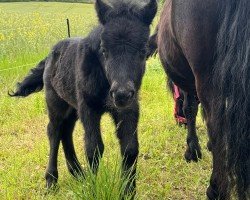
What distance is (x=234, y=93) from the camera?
2262 mm

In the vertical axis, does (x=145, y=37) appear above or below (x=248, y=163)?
above

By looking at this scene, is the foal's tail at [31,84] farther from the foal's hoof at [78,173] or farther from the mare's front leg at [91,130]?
the mare's front leg at [91,130]

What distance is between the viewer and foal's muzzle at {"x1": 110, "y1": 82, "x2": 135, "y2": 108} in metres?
2.56

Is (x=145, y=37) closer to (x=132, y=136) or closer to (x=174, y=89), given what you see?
(x=132, y=136)

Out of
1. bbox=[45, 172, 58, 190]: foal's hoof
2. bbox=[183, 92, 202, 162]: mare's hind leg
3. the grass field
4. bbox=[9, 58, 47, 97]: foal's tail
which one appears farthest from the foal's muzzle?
bbox=[183, 92, 202, 162]: mare's hind leg

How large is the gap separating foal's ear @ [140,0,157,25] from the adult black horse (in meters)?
0.35

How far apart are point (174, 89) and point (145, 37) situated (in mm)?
2582

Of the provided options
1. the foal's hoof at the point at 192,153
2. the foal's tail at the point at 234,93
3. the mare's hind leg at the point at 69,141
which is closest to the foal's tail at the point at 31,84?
the mare's hind leg at the point at 69,141

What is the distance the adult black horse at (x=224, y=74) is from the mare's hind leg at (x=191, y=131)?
198 centimetres

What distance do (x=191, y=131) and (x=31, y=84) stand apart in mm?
1982

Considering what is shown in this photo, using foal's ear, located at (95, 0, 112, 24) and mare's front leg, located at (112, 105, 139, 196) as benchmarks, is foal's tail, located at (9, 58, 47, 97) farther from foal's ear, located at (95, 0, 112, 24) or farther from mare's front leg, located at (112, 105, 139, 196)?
foal's ear, located at (95, 0, 112, 24)

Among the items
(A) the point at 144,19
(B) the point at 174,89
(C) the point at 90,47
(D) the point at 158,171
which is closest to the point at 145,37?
(A) the point at 144,19

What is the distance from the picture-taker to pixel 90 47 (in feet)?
10.4

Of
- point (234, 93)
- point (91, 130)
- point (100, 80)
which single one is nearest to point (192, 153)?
point (91, 130)
